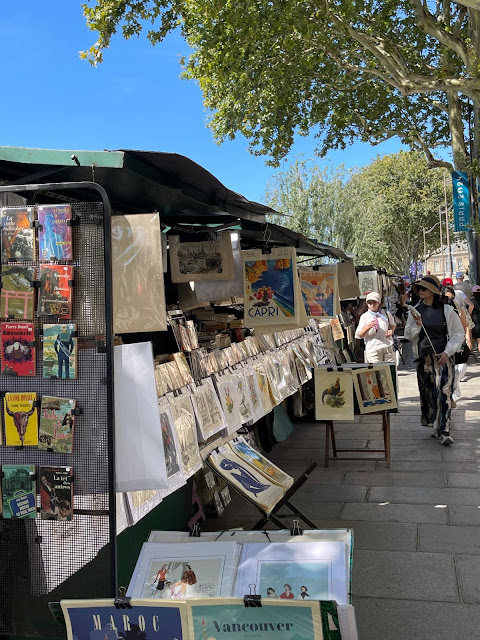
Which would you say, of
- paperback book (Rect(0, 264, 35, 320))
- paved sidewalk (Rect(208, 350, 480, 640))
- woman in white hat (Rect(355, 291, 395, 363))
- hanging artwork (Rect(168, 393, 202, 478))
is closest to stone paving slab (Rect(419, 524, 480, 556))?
paved sidewalk (Rect(208, 350, 480, 640))

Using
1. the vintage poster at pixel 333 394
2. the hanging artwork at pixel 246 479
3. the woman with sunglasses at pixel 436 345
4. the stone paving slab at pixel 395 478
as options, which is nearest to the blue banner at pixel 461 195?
the woman with sunglasses at pixel 436 345

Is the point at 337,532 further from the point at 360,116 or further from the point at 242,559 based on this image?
the point at 360,116

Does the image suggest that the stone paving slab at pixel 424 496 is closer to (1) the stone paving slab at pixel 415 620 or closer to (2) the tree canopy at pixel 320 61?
(1) the stone paving slab at pixel 415 620

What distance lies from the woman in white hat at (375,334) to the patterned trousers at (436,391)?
89.2 inches

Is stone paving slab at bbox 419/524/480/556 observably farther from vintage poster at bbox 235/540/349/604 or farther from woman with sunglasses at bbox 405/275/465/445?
woman with sunglasses at bbox 405/275/465/445

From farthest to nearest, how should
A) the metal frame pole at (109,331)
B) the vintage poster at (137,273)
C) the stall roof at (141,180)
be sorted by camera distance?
1. the vintage poster at (137,273)
2. the stall roof at (141,180)
3. the metal frame pole at (109,331)

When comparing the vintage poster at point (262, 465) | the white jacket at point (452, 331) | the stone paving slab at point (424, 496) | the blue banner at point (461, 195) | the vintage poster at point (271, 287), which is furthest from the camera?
the blue banner at point (461, 195)

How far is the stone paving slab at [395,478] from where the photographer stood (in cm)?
579

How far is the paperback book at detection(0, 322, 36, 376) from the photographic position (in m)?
2.46

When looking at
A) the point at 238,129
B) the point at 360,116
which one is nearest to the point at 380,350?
the point at 238,129

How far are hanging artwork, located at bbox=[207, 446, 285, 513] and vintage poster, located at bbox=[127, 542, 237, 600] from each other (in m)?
0.89

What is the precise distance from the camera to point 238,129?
17.2 meters

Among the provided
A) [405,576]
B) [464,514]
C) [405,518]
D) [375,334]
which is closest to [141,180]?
[405,576]

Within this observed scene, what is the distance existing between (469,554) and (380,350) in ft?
18.7
